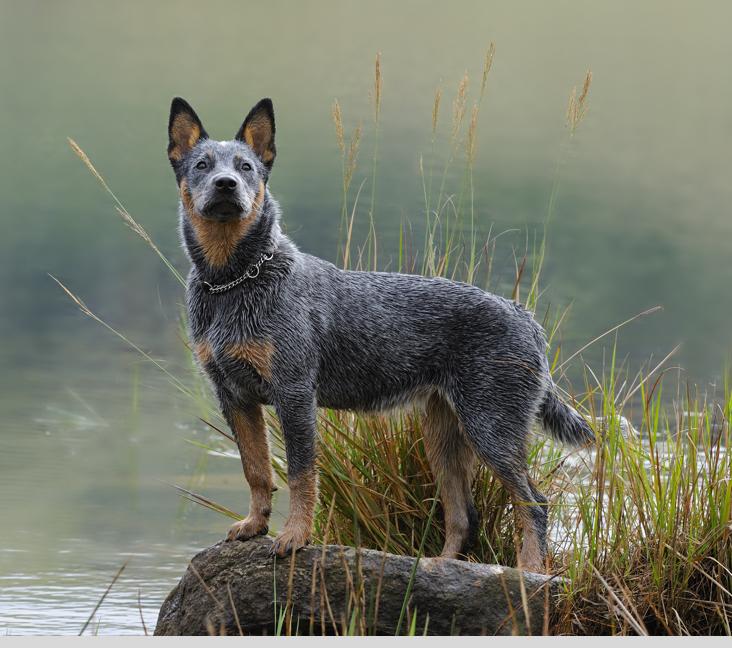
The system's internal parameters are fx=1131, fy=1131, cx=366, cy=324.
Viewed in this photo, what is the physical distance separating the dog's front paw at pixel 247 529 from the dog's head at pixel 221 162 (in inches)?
53.7

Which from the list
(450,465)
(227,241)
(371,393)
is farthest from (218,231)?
(450,465)

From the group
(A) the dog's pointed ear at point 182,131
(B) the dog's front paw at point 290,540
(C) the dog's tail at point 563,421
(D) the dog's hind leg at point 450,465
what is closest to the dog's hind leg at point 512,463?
(D) the dog's hind leg at point 450,465

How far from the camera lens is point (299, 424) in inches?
187

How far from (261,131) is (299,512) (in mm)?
1663

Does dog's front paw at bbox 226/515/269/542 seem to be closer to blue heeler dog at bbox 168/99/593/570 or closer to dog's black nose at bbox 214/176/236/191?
blue heeler dog at bbox 168/99/593/570

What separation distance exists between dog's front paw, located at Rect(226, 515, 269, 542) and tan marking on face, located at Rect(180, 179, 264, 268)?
3.77ft

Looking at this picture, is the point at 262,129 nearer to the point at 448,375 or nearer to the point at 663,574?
the point at 448,375

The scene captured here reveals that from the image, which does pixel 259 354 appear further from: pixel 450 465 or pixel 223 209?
pixel 450 465

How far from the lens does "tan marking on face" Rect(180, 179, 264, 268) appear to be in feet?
15.7

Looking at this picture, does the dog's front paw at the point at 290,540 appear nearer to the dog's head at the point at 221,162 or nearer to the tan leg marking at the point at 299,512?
the tan leg marking at the point at 299,512

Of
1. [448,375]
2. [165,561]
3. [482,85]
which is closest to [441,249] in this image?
[482,85]

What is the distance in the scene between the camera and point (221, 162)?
185 inches

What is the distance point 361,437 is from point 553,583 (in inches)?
49.8

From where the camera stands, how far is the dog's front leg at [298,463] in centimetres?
475
